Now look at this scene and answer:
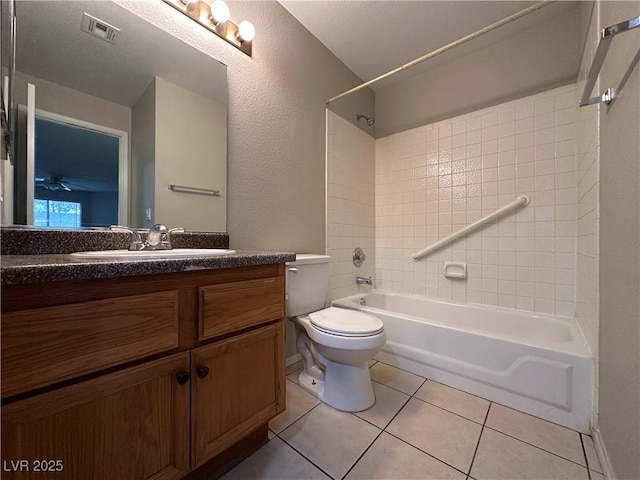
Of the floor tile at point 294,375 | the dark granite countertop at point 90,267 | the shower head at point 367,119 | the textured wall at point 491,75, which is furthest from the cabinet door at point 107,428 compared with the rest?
the textured wall at point 491,75

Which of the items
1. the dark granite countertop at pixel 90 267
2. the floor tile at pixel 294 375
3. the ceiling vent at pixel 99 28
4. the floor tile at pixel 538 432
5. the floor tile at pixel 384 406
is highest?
the ceiling vent at pixel 99 28

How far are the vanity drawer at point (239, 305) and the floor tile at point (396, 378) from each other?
965 millimetres

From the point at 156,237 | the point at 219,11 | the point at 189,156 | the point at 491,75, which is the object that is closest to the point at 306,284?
the point at 156,237

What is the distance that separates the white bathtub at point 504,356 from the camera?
1193mm

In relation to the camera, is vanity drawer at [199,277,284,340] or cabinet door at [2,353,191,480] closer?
cabinet door at [2,353,191,480]

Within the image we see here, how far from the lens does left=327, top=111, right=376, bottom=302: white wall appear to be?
6.88 ft

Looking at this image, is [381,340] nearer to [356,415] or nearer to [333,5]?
[356,415]

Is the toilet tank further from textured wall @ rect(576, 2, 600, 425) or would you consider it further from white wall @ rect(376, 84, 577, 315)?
textured wall @ rect(576, 2, 600, 425)

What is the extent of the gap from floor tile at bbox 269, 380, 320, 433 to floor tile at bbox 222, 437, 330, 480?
0.42 ft

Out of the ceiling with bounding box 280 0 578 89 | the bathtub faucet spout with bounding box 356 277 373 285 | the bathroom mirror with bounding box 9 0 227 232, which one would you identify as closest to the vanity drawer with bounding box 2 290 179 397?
the bathroom mirror with bounding box 9 0 227 232

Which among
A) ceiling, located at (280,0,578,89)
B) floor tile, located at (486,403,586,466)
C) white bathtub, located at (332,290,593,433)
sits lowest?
floor tile, located at (486,403,586,466)

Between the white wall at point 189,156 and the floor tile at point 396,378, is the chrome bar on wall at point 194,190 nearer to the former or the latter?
the white wall at point 189,156

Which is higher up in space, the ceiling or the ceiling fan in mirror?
the ceiling

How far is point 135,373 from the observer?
67 cm
